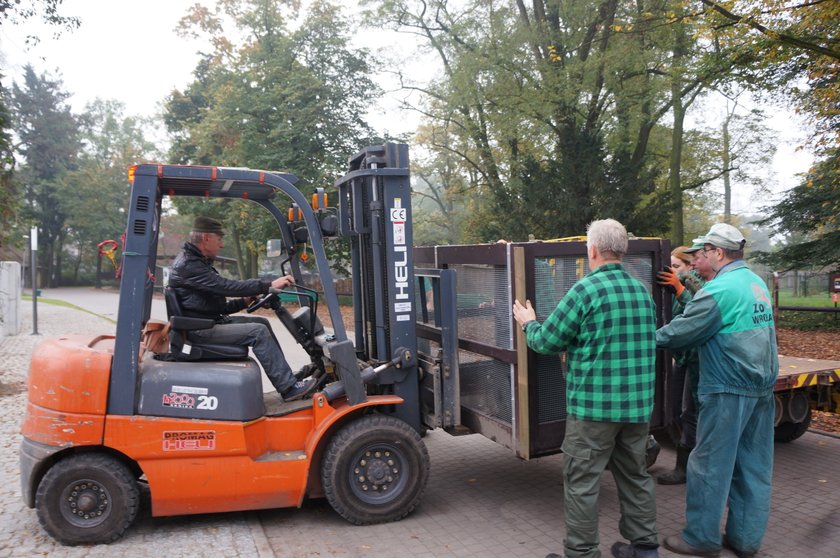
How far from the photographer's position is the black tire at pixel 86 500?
4.24 metres

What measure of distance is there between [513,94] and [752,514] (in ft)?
56.4

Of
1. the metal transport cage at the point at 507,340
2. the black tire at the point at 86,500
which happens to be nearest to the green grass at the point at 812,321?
the metal transport cage at the point at 507,340

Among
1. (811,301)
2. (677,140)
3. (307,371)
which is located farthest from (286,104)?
(811,301)

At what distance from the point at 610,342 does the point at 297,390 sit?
2.51m

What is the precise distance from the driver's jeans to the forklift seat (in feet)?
0.15

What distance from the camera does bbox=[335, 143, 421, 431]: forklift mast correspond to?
4.86m

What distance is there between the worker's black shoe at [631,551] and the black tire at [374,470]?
4.70 ft

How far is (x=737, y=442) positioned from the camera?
402cm

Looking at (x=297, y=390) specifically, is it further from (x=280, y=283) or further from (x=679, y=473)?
(x=679, y=473)

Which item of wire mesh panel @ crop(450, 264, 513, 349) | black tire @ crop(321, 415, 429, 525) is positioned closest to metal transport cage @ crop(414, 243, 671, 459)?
wire mesh panel @ crop(450, 264, 513, 349)

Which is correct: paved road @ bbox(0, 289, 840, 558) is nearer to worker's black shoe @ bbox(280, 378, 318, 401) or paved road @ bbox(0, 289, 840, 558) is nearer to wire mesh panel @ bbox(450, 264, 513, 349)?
worker's black shoe @ bbox(280, 378, 318, 401)

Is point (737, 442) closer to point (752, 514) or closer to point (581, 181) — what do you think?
point (752, 514)

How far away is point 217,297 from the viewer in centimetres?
484

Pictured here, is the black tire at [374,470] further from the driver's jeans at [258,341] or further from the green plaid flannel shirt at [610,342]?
the green plaid flannel shirt at [610,342]
